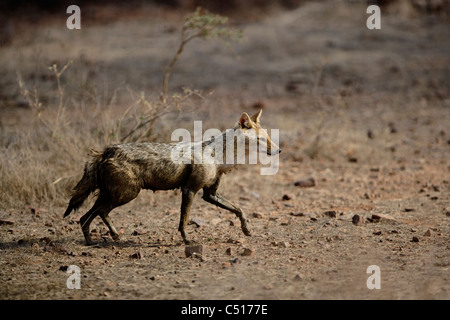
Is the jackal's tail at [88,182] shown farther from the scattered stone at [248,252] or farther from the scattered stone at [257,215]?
the scattered stone at [257,215]

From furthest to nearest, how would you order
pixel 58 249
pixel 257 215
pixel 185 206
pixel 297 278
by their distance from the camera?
pixel 257 215 → pixel 185 206 → pixel 58 249 → pixel 297 278

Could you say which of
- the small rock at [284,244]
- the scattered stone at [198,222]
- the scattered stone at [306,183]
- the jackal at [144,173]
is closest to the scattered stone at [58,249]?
the jackal at [144,173]

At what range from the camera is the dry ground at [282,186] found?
5.97 metres

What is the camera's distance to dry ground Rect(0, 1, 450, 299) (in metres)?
5.97

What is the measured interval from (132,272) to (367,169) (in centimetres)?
639

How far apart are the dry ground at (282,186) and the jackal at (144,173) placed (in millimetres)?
505

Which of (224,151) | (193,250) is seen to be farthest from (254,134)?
(193,250)

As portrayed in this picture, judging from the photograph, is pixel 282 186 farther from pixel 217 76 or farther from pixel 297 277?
pixel 217 76

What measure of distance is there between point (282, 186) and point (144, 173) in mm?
3883

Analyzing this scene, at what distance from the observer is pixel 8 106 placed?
1526 cm

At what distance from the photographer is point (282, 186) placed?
1032 centimetres

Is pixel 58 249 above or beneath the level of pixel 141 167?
beneath

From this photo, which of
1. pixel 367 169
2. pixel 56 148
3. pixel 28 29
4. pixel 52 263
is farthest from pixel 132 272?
pixel 28 29
